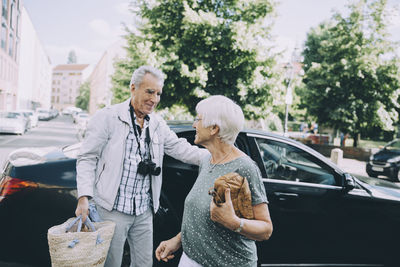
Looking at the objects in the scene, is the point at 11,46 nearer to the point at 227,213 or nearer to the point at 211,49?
the point at 211,49

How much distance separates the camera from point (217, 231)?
156 cm

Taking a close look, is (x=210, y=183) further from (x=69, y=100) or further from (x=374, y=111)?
(x=69, y=100)

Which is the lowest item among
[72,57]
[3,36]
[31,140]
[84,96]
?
[31,140]

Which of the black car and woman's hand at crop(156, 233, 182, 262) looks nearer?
woman's hand at crop(156, 233, 182, 262)

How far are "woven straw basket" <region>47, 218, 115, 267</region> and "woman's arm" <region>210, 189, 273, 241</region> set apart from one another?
81 centimetres

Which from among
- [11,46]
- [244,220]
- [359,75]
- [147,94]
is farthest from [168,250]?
[11,46]

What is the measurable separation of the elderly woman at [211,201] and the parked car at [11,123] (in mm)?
19216

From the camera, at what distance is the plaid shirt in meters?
2.10

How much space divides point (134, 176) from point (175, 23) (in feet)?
34.1

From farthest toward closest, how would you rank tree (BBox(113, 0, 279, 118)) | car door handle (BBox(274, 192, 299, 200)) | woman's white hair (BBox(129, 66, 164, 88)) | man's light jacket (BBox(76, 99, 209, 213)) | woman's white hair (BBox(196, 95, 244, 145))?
tree (BBox(113, 0, 279, 118)) → car door handle (BBox(274, 192, 299, 200)) → woman's white hair (BBox(129, 66, 164, 88)) → man's light jacket (BBox(76, 99, 209, 213)) → woman's white hair (BBox(196, 95, 244, 145))

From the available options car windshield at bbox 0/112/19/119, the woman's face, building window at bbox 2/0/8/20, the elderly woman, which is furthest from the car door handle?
building window at bbox 2/0/8/20

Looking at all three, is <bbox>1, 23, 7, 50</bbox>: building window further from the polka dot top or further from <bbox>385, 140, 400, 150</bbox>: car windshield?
the polka dot top

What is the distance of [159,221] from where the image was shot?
281 centimetres

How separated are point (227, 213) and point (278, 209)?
5.78 ft
